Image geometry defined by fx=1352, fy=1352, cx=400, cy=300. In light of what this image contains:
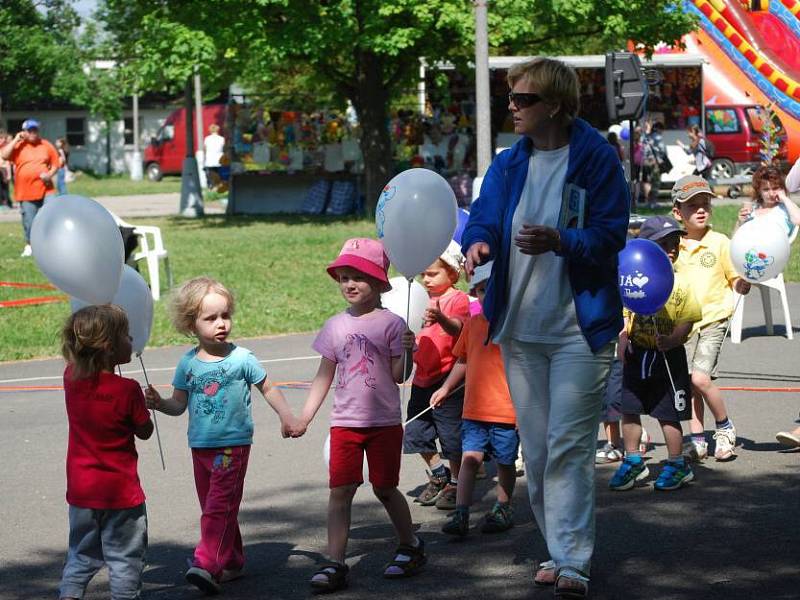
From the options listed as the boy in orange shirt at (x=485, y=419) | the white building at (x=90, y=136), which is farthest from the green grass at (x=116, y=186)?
the boy in orange shirt at (x=485, y=419)

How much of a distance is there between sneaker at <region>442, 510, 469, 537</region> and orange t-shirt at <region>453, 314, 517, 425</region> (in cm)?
48

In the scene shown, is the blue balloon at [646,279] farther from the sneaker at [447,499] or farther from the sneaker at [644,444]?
the sneaker at [644,444]

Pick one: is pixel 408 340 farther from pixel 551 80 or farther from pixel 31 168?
pixel 31 168

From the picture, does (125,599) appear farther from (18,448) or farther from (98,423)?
(18,448)

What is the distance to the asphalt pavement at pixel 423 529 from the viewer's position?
217 inches

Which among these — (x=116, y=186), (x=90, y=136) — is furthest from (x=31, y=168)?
(x=90, y=136)

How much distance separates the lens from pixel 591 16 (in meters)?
27.5

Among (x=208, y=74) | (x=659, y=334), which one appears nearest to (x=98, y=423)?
(x=659, y=334)

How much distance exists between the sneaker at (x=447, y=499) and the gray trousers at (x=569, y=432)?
5.24ft

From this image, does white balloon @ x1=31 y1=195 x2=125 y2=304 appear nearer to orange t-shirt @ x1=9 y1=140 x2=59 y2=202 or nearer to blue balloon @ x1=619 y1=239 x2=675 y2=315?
blue balloon @ x1=619 y1=239 x2=675 y2=315

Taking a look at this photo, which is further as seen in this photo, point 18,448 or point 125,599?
point 18,448

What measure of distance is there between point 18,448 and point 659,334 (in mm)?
4084

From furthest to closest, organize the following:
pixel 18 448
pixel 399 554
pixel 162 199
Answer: pixel 162 199
pixel 18 448
pixel 399 554

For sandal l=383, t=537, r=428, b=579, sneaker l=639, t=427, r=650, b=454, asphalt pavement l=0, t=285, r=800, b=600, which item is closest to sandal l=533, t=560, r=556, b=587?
asphalt pavement l=0, t=285, r=800, b=600
